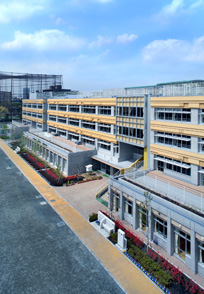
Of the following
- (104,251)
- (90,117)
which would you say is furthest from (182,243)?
(90,117)

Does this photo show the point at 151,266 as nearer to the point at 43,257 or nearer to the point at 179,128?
the point at 43,257

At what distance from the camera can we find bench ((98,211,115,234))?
737 inches

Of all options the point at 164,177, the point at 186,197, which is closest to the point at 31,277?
the point at 186,197

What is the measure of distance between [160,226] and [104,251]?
186 inches

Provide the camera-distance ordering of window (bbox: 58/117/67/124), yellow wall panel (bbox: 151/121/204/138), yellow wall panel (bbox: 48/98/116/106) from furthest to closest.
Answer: window (bbox: 58/117/67/124)
yellow wall panel (bbox: 48/98/116/106)
yellow wall panel (bbox: 151/121/204/138)

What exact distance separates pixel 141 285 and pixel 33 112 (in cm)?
6113

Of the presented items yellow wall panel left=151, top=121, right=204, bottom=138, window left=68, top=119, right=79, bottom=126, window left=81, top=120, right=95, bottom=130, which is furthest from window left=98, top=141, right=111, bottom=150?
yellow wall panel left=151, top=121, right=204, bottom=138

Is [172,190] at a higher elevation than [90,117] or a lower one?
lower

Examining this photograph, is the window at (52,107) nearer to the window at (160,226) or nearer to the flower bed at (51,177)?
the flower bed at (51,177)

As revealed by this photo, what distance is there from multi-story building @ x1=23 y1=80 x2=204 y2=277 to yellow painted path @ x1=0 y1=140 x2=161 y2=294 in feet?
10.6

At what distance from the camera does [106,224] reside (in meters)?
19.5

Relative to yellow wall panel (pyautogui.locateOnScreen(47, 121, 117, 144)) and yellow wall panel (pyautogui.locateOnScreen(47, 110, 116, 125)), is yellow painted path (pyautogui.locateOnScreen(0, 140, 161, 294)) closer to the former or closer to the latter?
yellow wall panel (pyautogui.locateOnScreen(47, 121, 117, 144))

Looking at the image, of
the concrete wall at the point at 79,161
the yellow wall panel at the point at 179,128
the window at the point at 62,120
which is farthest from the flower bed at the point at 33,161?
the yellow wall panel at the point at 179,128

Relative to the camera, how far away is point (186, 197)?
18.1 meters
